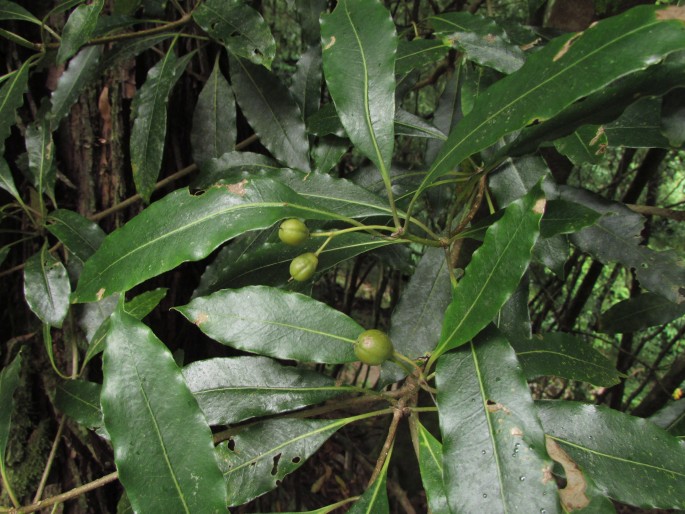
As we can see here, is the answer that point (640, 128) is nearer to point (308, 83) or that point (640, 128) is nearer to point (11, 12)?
point (308, 83)

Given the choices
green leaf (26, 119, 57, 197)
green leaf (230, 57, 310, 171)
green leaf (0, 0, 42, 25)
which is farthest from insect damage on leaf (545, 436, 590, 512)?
green leaf (0, 0, 42, 25)

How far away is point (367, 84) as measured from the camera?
2.55 feet

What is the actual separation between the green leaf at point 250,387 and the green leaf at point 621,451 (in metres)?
0.31

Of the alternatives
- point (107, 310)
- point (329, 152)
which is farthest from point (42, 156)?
point (329, 152)

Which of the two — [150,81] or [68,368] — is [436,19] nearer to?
[150,81]

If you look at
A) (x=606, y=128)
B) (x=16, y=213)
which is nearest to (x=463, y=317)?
(x=606, y=128)

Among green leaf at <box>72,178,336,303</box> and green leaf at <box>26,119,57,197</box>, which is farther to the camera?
green leaf at <box>26,119,57,197</box>

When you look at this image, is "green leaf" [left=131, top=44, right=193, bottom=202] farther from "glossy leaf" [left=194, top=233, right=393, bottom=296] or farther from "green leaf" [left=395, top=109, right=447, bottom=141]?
"green leaf" [left=395, top=109, right=447, bottom=141]

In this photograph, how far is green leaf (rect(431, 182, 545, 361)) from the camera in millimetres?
574

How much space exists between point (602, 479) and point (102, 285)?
2.43 ft

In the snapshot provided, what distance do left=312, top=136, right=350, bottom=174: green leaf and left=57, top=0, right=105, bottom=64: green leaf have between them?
47cm

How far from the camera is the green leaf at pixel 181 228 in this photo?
68 cm

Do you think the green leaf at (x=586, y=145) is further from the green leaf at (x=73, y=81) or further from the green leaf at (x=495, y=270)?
the green leaf at (x=73, y=81)

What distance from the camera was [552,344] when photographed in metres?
0.89
